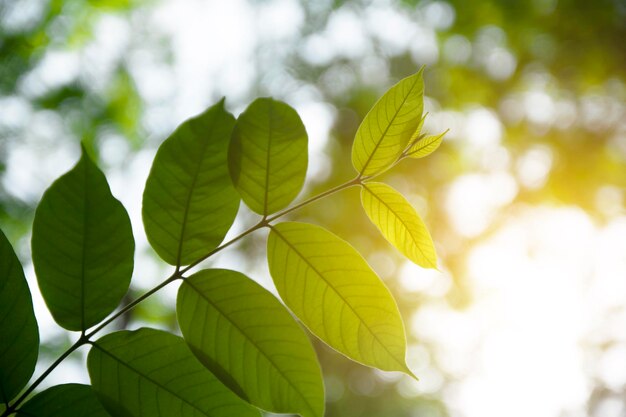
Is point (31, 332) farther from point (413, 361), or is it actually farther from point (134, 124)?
point (413, 361)

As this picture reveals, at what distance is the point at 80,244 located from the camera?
448mm

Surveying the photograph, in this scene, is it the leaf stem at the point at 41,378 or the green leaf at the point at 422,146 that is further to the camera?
the green leaf at the point at 422,146

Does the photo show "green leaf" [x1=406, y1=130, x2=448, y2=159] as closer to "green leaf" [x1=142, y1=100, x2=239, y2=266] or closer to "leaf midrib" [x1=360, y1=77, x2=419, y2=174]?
"leaf midrib" [x1=360, y1=77, x2=419, y2=174]

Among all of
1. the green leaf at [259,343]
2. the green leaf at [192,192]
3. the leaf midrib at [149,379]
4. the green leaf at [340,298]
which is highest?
the green leaf at [192,192]

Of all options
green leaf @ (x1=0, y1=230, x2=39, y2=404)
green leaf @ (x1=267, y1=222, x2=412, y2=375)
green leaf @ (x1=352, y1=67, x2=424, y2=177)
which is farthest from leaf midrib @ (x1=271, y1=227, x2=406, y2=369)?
green leaf @ (x1=0, y1=230, x2=39, y2=404)

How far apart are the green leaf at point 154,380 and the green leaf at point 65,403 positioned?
0.01 m

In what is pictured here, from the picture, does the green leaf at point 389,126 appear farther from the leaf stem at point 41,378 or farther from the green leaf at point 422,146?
the leaf stem at point 41,378

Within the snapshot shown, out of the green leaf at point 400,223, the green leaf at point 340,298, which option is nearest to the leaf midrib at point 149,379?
the green leaf at point 340,298

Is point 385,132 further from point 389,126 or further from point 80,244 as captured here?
point 80,244

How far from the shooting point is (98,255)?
0.45 m

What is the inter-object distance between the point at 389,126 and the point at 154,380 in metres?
0.32

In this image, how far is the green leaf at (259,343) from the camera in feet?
1.60

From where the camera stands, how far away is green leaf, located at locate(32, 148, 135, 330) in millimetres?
435

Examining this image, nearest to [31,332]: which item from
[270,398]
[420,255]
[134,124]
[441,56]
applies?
[270,398]
